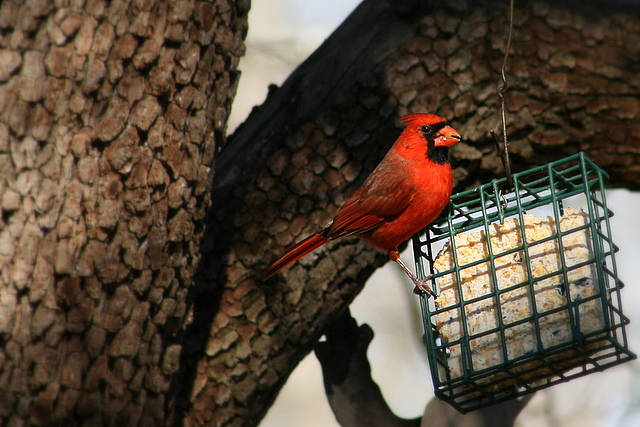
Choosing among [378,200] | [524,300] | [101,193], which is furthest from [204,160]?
[524,300]

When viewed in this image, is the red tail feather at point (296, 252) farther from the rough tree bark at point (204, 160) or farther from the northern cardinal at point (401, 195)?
the rough tree bark at point (204, 160)

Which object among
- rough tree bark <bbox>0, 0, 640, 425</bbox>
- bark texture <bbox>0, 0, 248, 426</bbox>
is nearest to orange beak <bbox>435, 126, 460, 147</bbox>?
rough tree bark <bbox>0, 0, 640, 425</bbox>

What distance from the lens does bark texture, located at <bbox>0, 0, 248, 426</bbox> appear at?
2.46 meters

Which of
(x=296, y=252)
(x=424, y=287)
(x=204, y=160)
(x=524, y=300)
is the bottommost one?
(x=524, y=300)

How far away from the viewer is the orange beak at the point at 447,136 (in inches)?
132

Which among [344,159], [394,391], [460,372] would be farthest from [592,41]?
[394,391]

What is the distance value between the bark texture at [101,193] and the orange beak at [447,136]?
0.98 m

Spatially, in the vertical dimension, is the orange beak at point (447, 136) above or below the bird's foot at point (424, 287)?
above

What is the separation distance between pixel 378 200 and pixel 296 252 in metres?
0.49

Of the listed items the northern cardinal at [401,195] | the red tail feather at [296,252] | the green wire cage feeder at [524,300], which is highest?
the northern cardinal at [401,195]

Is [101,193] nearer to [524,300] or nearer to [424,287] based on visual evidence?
[424,287]

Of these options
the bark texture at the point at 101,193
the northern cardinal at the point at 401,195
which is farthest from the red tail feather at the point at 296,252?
the bark texture at the point at 101,193

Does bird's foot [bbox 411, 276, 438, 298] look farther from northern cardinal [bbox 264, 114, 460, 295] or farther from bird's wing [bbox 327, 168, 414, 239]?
bird's wing [bbox 327, 168, 414, 239]

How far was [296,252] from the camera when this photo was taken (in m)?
3.35
